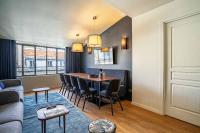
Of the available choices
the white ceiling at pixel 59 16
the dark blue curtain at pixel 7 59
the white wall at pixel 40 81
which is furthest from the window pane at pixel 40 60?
the dark blue curtain at pixel 7 59

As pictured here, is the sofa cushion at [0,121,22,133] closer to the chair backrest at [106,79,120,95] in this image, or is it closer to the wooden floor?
the wooden floor

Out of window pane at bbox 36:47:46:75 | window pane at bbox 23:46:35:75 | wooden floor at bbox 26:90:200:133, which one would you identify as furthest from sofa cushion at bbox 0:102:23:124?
window pane at bbox 36:47:46:75

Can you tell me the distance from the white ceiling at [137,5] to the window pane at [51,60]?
4433mm

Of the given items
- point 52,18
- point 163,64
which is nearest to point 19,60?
point 52,18

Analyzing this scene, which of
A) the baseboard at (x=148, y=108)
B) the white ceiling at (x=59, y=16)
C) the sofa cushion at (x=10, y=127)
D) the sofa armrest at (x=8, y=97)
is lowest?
the baseboard at (x=148, y=108)

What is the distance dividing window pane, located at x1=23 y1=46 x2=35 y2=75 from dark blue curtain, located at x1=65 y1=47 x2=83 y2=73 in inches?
62.4

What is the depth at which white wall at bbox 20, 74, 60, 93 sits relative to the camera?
18.2 feet

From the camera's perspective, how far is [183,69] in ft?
8.68

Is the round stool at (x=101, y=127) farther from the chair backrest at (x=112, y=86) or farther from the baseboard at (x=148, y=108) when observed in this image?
the baseboard at (x=148, y=108)

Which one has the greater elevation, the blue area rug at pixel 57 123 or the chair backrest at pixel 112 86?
the chair backrest at pixel 112 86

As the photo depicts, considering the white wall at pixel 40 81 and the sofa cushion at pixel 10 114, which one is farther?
the white wall at pixel 40 81

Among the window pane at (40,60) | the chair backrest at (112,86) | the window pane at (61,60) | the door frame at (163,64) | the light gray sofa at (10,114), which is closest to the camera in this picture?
the light gray sofa at (10,114)

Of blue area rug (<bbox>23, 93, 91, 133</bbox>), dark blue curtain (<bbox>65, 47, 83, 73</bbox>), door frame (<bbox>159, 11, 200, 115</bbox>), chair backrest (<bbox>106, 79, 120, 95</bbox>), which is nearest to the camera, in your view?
blue area rug (<bbox>23, 93, 91, 133</bbox>)

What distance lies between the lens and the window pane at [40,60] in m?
6.18
